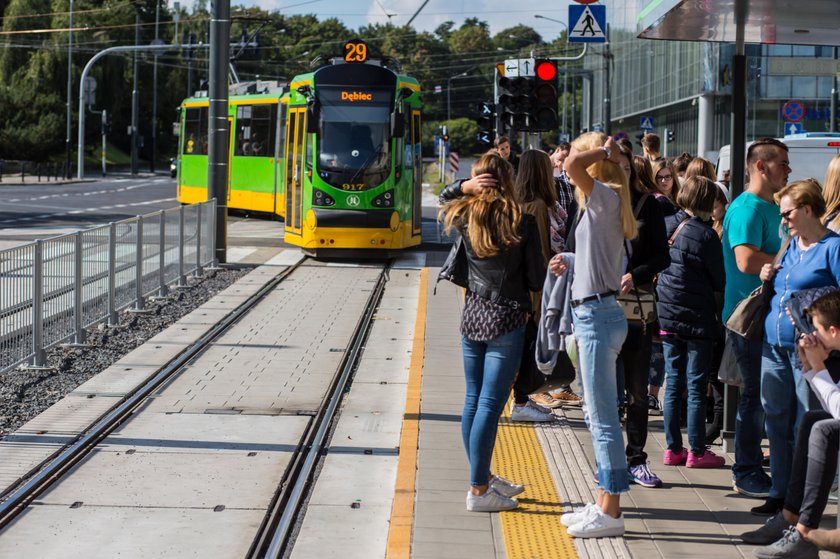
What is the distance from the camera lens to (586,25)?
17609mm

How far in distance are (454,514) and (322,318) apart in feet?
26.6

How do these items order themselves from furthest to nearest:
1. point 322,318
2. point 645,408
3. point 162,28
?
point 162,28
point 322,318
point 645,408

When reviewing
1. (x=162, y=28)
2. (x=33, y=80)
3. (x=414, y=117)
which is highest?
(x=162, y=28)

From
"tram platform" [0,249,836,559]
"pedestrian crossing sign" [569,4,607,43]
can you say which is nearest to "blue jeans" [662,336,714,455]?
"tram platform" [0,249,836,559]

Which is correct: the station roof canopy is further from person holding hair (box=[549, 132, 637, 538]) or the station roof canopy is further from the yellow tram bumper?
the yellow tram bumper

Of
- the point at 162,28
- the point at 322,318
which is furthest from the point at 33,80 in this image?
the point at 322,318

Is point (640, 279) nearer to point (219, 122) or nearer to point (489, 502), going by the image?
point (489, 502)

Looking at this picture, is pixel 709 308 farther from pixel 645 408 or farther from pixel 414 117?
pixel 414 117

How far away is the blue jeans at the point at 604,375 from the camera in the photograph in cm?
621

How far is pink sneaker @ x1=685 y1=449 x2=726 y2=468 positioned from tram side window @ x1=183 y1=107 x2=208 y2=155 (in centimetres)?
2807

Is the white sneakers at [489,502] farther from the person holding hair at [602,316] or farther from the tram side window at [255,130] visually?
the tram side window at [255,130]

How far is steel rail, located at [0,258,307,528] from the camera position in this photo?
23.0ft

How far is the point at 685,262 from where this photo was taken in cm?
760

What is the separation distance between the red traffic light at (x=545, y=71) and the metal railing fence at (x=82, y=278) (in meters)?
4.96
